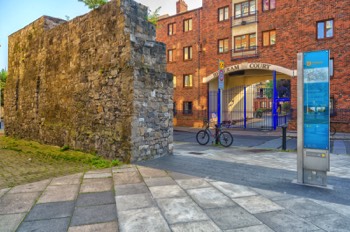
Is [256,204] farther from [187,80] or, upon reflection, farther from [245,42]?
[187,80]

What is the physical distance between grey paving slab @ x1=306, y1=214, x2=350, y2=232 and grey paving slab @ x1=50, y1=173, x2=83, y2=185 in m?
4.34

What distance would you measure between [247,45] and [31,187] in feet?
64.0

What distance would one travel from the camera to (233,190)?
4613 millimetres

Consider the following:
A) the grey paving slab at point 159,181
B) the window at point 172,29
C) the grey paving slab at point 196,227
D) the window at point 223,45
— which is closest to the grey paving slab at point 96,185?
the grey paving slab at point 159,181

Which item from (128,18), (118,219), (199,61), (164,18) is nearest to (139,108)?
(128,18)

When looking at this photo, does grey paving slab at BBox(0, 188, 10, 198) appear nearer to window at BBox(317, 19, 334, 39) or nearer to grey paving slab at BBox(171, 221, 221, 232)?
grey paving slab at BBox(171, 221, 221, 232)

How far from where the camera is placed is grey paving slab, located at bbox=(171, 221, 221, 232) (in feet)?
10.1

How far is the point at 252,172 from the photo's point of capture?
6023 millimetres

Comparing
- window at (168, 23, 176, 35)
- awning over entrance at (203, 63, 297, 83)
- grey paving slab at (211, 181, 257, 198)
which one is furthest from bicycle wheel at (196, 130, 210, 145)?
window at (168, 23, 176, 35)

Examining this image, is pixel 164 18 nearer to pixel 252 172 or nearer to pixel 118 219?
pixel 252 172

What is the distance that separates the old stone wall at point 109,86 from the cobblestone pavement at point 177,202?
1749mm

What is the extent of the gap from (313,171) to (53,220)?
468cm

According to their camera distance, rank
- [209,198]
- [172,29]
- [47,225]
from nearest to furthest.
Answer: [47,225] → [209,198] → [172,29]

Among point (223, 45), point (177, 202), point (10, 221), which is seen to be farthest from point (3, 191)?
point (223, 45)
